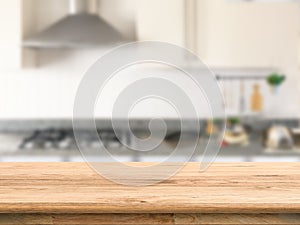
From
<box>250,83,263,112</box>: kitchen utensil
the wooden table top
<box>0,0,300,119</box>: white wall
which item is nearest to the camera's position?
the wooden table top

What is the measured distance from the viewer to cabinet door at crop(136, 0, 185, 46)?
3.57 meters

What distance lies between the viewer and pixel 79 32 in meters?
3.75

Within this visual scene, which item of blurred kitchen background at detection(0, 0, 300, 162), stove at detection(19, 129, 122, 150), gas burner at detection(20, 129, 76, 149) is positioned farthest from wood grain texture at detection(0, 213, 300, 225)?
gas burner at detection(20, 129, 76, 149)

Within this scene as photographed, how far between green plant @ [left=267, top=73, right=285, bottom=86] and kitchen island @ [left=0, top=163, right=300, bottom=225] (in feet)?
9.04

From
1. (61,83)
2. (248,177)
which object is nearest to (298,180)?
(248,177)

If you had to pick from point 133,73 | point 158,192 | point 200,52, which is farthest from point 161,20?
point 158,192

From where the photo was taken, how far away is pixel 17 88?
408cm

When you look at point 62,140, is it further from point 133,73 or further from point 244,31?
point 244,31

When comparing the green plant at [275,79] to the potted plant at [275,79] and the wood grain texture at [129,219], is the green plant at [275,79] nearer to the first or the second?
the potted plant at [275,79]

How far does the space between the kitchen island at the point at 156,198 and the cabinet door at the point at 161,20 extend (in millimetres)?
2438

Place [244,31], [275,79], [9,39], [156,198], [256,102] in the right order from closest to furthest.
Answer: [156,198] < [9,39] < [244,31] < [275,79] < [256,102]

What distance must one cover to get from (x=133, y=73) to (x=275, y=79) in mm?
1047

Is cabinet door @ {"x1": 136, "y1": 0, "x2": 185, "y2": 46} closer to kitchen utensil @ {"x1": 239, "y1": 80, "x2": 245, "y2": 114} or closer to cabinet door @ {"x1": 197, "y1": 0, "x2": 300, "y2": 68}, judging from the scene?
cabinet door @ {"x1": 197, "y1": 0, "x2": 300, "y2": 68}

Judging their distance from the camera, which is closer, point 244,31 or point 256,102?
point 244,31
